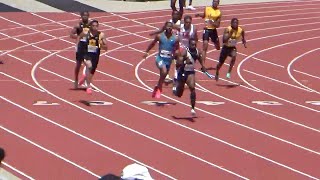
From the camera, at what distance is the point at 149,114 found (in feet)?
53.0

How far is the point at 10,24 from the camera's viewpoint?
85.2 ft

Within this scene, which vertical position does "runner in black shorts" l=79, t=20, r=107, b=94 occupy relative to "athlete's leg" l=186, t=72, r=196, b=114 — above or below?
above

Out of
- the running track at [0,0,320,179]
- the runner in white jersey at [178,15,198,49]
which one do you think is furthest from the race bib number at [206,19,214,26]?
the runner in white jersey at [178,15,198,49]

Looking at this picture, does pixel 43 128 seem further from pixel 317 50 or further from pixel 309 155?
pixel 317 50

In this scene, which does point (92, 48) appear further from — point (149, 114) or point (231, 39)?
point (231, 39)

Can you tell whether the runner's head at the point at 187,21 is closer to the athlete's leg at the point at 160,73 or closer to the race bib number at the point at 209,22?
the athlete's leg at the point at 160,73

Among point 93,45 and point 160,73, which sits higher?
point 93,45

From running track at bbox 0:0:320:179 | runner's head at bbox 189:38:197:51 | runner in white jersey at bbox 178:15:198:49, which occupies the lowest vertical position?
running track at bbox 0:0:320:179

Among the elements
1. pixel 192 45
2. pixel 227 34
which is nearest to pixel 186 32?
pixel 227 34

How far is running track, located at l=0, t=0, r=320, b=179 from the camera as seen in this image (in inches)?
508

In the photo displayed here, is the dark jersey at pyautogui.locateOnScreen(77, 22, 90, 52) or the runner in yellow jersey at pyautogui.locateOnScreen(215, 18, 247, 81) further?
the runner in yellow jersey at pyautogui.locateOnScreen(215, 18, 247, 81)

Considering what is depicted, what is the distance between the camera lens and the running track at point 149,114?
12.9m

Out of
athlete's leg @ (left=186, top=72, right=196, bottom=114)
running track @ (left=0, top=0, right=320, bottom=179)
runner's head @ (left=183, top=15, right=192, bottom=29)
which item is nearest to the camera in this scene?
running track @ (left=0, top=0, right=320, bottom=179)

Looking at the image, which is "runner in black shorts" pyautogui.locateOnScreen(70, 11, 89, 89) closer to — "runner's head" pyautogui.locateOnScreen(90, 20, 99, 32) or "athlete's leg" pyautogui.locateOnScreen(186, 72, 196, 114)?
"runner's head" pyautogui.locateOnScreen(90, 20, 99, 32)
